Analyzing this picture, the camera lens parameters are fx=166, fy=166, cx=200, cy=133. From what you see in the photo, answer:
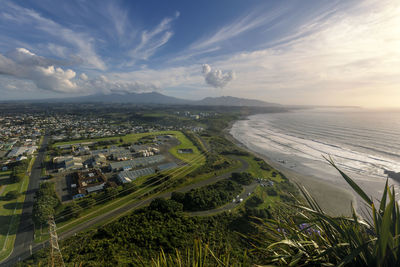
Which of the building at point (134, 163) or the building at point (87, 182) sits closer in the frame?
the building at point (87, 182)

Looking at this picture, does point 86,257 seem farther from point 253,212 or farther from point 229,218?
point 253,212

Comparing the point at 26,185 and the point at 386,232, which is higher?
the point at 386,232

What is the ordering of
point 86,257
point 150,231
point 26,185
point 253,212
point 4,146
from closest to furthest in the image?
1. point 86,257
2. point 150,231
3. point 253,212
4. point 26,185
5. point 4,146

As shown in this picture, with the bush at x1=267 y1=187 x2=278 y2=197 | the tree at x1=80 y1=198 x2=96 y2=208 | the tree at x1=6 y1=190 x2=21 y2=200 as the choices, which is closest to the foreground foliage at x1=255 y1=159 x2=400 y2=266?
the bush at x1=267 y1=187 x2=278 y2=197

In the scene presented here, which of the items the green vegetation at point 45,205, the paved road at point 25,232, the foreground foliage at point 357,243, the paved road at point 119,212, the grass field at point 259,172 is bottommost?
the paved road at point 25,232

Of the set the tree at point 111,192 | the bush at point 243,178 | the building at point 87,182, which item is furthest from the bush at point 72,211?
the bush at point 243,178

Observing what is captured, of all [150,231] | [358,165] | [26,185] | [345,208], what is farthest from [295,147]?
[26,185]

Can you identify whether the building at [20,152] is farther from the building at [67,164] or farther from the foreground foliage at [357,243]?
the foreground foliage at [357,243]

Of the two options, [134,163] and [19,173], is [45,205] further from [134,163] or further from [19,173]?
[134,163]
